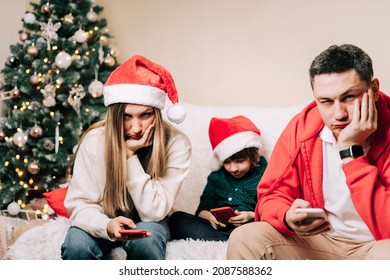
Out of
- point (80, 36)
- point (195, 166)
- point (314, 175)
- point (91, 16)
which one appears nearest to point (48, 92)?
point (80, 36)

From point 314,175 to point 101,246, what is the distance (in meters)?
0.71

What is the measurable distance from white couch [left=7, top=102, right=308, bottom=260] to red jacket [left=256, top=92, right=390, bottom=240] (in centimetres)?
31

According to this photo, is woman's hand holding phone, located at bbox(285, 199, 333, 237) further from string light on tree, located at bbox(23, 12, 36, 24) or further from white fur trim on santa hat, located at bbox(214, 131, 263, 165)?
string light on tree, located at bbox(23, 12, 36, 24)

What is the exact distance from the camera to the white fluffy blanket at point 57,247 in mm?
1828

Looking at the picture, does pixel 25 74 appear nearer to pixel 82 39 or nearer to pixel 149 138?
pixel 82 39

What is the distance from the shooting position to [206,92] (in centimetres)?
255

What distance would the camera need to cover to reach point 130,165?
1.87 meters

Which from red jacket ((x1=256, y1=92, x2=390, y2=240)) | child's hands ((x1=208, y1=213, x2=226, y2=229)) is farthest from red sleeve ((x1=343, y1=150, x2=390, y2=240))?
child's hands ((x1=208, y1=213, x2=226, y2=229))

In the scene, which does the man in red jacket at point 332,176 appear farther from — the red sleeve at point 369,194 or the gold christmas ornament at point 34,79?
the gold christmas ornament at point 34,79

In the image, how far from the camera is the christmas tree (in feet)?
8.90

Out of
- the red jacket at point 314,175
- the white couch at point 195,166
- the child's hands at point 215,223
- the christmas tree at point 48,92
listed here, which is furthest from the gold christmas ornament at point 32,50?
the red jacket at point 314,175

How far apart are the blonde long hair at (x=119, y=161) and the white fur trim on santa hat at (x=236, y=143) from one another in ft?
1.01

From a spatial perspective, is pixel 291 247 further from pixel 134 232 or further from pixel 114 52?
pixel 114 52
